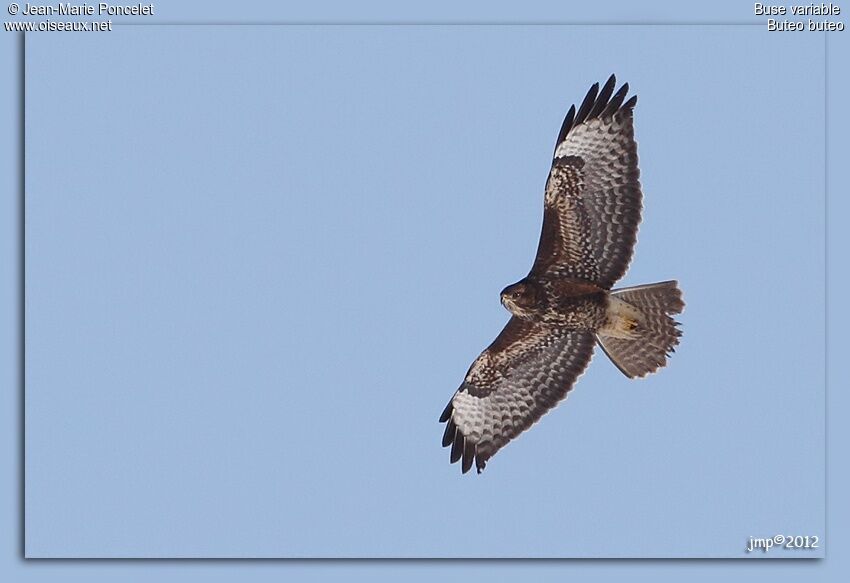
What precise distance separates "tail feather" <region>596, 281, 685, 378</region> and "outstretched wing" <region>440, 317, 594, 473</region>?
371 millimetres

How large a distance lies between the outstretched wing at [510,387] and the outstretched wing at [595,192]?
748mm

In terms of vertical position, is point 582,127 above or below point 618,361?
above

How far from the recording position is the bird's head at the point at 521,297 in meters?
10.8

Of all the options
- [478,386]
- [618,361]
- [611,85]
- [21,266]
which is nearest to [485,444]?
[478,386]

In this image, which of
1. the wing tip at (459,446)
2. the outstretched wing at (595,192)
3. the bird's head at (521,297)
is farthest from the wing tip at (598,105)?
the wing tip at (459,446)

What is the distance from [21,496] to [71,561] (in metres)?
0.63

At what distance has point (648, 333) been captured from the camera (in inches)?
426

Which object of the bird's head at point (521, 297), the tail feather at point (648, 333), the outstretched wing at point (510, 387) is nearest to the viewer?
the tail feather at point (648, 333)

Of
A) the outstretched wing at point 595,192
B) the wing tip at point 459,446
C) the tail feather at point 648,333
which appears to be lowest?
the wing tip at point 459,446

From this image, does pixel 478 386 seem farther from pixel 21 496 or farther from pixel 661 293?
pixel 21 496

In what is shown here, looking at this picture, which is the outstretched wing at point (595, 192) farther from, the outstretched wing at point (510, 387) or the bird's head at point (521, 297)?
the outstretched wing at point (510, 387)

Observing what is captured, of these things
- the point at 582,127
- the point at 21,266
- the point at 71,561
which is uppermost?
the point at 582,127

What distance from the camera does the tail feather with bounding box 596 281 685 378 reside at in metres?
10.7

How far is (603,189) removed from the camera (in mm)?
10680
